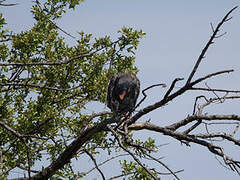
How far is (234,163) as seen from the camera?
4727 mm

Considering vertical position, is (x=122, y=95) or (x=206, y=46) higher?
(x=122, y=95)

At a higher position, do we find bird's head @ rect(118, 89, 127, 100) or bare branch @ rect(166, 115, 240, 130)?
bird's head @ rect(118, 89, 127, 100)

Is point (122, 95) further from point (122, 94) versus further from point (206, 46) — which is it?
point (206, 46)

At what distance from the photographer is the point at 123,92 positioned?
22.3 feet

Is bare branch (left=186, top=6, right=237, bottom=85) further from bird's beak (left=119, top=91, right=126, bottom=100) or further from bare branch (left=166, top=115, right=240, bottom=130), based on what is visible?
bird's beak (left=119, top=91, right=126, bottom=100)

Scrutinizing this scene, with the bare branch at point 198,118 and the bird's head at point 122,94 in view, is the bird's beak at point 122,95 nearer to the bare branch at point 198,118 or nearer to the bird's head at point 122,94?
the bird's head at point 122,94

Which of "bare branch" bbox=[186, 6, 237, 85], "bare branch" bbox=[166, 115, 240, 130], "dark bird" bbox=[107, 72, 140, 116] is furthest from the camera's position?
"dark bird" bbox=[107, 72, 140, 116]

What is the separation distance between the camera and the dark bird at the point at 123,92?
264 inches

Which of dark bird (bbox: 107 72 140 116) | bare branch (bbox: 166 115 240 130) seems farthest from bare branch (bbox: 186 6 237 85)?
dark bird (bbox: 107 72 140 116)

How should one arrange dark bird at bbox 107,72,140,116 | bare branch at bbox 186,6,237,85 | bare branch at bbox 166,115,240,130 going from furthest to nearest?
dark bird at bbox 107,72,140,116
bare branch at bbox 166,115,240,130
bare branch at bbox 186,6,237,85

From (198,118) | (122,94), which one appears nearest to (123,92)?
(122,94)

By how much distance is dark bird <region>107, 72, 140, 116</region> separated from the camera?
264 inches

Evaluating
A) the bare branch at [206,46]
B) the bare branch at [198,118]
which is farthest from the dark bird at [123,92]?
the bare branch at [206,46]

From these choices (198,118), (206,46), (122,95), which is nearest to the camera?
(206,46)
